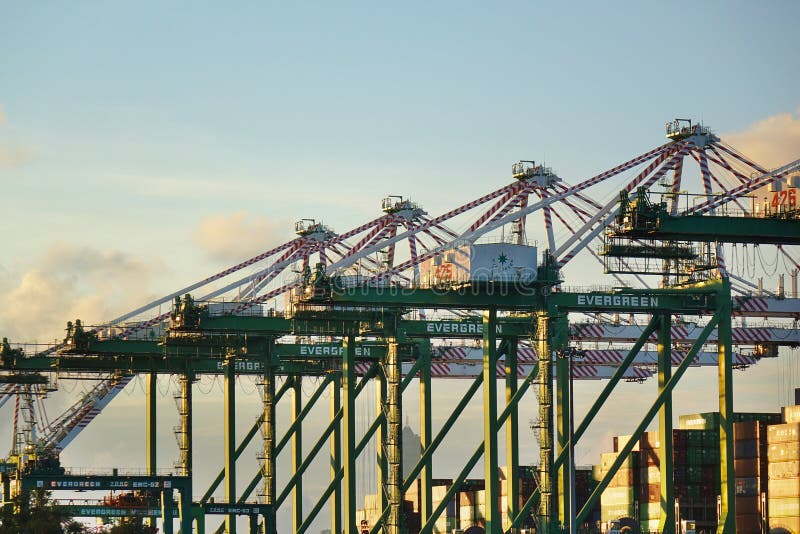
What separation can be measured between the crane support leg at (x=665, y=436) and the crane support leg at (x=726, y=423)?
2.51m

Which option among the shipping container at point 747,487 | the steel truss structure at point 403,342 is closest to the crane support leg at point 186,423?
the steel truss structure at point 403,342

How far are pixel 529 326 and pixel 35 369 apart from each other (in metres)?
32.0

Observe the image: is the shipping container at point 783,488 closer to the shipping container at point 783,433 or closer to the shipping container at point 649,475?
the shipping container at point 783,433

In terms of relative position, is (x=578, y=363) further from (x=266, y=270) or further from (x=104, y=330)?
(x=104, y=330)

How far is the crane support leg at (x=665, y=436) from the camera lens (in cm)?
7931

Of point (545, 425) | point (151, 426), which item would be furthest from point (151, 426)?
point (545, 425)

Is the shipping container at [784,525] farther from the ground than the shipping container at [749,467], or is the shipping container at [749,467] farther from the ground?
the shipping container at [749,467]

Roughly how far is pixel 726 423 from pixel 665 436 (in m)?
3.78

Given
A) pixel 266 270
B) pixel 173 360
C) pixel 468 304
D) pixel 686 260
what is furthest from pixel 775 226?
pixel 173 360

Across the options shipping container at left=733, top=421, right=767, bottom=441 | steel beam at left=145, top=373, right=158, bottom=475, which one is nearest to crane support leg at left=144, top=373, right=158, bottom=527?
steel beam at left=145, top=373, right=158, bottom=475

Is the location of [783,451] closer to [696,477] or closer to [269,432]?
[696,477]

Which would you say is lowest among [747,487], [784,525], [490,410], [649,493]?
[784,525]

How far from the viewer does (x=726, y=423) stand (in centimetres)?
7775

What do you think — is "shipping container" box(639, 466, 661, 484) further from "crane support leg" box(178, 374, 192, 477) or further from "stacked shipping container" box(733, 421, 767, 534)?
"crane support leg" box(178, 374, 192, 477)
